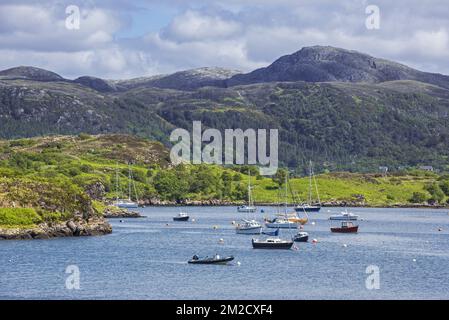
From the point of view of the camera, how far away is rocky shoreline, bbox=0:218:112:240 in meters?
128

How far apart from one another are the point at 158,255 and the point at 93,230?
29.8 m

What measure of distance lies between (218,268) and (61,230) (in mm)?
42446

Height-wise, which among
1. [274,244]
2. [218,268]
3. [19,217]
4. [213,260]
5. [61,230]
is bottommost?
[274,244]

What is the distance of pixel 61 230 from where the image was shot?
135 m

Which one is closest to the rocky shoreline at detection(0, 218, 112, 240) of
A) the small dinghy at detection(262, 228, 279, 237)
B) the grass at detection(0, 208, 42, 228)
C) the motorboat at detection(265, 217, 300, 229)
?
the grass at detection(0, 208, 42, 228)

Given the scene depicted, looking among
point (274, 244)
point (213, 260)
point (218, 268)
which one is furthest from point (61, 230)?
point (218, 268)

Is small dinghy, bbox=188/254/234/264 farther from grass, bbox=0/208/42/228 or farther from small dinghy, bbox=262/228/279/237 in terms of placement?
small dinghy, bbox=262/228/279/237

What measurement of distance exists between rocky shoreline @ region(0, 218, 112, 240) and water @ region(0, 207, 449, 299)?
3.09m

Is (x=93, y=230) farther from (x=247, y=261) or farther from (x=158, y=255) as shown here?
(x=247, y=261)

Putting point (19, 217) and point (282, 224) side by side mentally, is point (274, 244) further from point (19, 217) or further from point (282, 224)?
point (282, 224)

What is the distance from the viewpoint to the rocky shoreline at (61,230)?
128m

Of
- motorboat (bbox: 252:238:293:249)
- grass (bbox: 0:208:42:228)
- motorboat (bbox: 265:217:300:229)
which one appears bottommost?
motorboat (bbox: 265:217:300:229)

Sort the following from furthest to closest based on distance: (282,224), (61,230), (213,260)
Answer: (282,224) < (61,230) < (213,260)
